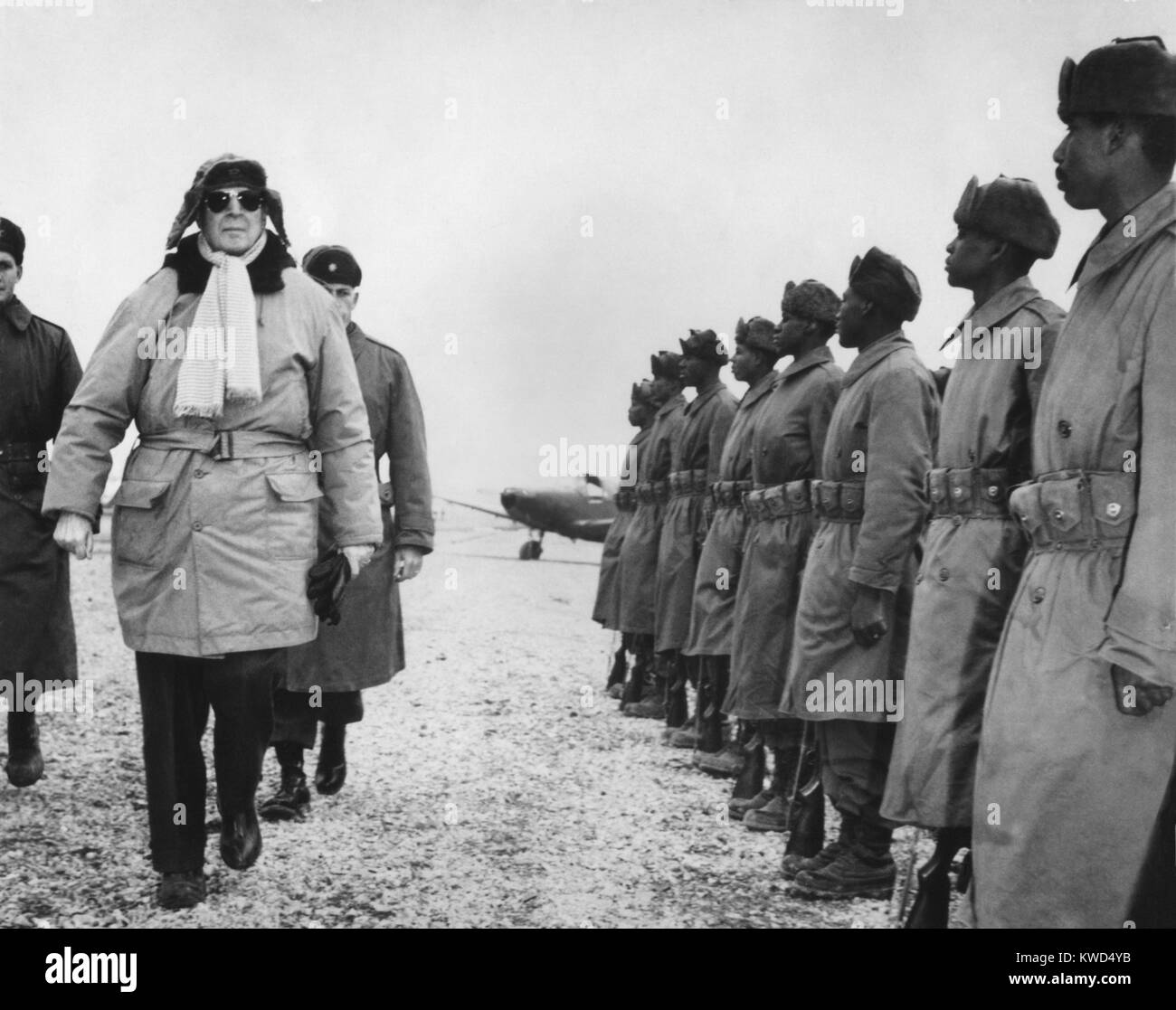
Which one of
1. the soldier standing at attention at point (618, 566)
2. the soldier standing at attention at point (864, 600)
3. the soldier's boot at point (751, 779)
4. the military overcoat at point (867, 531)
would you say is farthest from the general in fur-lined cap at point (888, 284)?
the soldier standing at attention at point (618, 566)

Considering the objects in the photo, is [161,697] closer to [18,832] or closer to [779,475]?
[18,832]

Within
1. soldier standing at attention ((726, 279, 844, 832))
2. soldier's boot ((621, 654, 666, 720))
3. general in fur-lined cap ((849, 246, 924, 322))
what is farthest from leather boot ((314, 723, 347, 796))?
soldier's boot ((621, 654, 666, 720))

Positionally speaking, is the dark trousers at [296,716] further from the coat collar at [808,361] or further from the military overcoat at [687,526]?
the military overcoat at [687,526]

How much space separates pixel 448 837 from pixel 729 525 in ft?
7.62

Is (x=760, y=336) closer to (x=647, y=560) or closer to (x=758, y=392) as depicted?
(x=758, y=392)

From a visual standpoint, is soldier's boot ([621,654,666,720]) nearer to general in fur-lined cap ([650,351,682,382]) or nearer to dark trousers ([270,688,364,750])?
general in fur-lined cap ([650,351,682,382])

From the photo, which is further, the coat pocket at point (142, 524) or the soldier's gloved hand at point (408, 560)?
the soldier's gloved hand at point (408, 560)

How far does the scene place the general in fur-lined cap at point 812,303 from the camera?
5516 mm

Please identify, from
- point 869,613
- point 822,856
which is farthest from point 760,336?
point 822,856

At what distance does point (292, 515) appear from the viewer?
3.79 m

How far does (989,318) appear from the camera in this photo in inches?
143

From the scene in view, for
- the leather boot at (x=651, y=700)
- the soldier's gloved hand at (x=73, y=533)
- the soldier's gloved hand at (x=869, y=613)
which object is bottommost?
the leather boot at (x=651, y=700)

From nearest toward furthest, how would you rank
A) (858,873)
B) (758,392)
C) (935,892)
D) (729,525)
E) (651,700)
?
(935,892) < (858,873) < (758,392) < (729,525) < (651,700)
